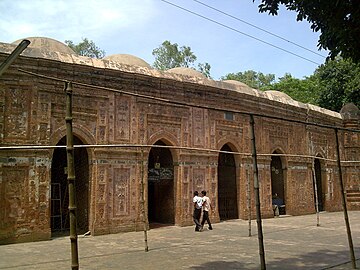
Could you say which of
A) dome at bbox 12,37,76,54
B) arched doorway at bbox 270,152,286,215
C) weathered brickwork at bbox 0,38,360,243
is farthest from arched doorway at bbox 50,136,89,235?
arched doorway at bbox 270,152,286,215

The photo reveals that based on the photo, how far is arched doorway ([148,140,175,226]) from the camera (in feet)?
43.6

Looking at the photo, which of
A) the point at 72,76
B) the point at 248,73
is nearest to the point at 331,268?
the point at 72,76

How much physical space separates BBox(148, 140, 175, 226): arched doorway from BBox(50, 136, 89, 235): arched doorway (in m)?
2.21

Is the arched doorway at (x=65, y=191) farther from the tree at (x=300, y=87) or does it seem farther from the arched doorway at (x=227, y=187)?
the tree at (x=300, y=87)

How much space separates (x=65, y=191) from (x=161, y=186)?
3298 millimetres

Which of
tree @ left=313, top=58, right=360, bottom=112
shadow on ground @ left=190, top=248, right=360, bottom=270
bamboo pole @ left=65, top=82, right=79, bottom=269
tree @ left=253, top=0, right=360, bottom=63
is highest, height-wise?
tree @ left=313, top=58, right=360, bottom=112

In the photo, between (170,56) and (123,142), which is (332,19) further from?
(170,56)

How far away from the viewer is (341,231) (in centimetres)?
1146

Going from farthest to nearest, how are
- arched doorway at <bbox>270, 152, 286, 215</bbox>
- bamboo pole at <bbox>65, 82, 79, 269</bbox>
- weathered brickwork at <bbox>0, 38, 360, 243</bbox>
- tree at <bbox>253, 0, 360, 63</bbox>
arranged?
1. arched doorway at <bbox>270, 152, 286, 215</bbox>
2. weathered brickwork at <bbox>0, 38, 360, 243</bbox>
3. tree at <bbox>253, 0, 360, 63</bbox>
4. bamboo pole at <bbox>65, 82, 79, 269</bbox>

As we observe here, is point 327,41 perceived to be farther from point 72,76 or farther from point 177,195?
point 177,195

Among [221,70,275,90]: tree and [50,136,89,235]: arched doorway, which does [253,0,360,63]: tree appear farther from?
[221,70,275,90]: tree

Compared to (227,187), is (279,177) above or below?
above

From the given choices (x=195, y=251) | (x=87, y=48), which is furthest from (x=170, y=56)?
(x=195, y=251)

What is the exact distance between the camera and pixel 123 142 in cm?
1202
